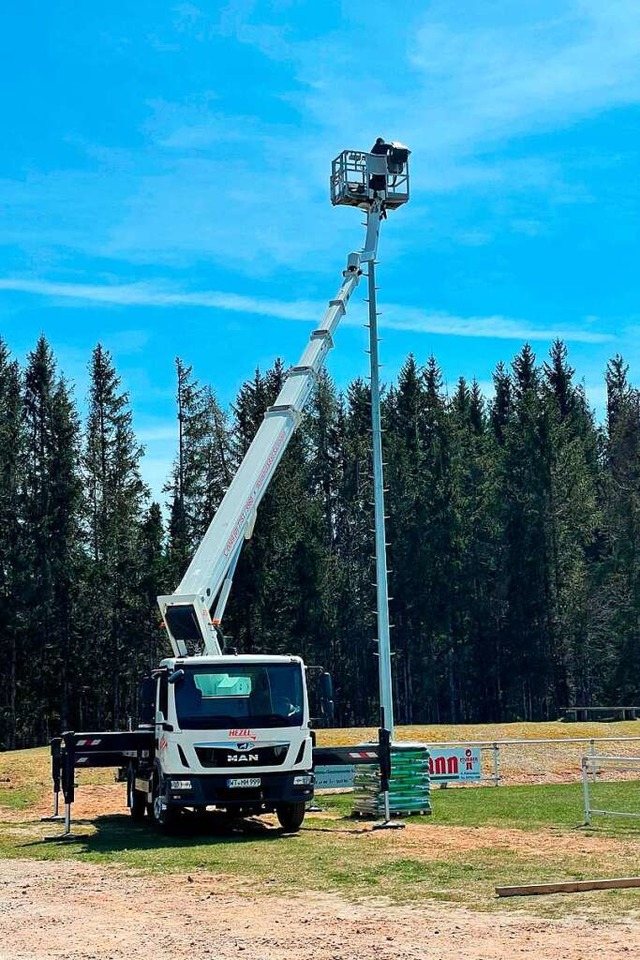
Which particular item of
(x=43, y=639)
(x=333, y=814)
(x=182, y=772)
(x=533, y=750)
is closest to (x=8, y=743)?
(x=43, y=639)

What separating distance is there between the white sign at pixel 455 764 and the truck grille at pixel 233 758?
11132 millimetres

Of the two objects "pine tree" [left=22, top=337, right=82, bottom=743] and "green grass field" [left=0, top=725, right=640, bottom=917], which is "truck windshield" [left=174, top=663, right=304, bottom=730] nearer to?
"green grass field" [left=0, top=725, right=640, bottom=917]

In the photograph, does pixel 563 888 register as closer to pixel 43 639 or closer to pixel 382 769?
pixel 382 769

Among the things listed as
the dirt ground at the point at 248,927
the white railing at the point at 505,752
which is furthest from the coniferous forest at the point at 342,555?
the dirt ground at the point at 248,927

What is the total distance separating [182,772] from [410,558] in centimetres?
4810

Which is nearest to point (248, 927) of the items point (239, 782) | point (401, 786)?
point (239, 782)

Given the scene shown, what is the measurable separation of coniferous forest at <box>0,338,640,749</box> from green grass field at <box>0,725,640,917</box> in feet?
108

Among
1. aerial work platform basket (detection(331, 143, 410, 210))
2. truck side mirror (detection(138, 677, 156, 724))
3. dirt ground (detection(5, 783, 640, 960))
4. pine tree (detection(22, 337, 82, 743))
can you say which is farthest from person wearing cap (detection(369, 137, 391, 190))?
pine tree (detection(22, 337, 82, 743))

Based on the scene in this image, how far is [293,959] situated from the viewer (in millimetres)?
8539

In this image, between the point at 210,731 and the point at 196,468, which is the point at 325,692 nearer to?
the point at 210,731

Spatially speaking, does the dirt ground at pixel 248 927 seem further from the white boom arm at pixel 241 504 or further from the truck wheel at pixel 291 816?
the white boom arm at pixel 241 504

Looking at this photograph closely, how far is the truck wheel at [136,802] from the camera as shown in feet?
66.5

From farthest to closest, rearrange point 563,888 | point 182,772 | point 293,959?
1. point 182,772
2. point 563,888
3. point 293,959

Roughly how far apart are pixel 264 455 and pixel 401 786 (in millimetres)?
6528
